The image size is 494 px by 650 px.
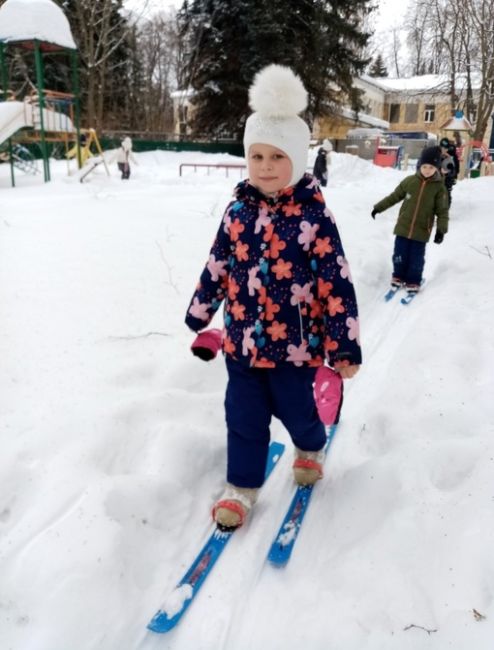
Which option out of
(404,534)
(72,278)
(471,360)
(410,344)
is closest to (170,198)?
(72,278)

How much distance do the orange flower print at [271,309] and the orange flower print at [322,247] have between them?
11.0 inches

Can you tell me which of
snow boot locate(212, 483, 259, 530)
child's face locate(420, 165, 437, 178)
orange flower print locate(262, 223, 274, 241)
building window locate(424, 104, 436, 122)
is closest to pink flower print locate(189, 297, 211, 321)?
orange flower print locate(262, 223, 274, 241)

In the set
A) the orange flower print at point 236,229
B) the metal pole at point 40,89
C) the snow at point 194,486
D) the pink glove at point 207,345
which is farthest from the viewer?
the metal pole at point 40,89

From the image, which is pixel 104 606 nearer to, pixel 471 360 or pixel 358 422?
pixel 358 422

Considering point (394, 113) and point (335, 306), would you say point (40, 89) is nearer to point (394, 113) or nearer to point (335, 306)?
point (335, 306)

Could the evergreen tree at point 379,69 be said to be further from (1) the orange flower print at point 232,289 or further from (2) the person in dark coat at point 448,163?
(1) the orange flower print at point 232,289

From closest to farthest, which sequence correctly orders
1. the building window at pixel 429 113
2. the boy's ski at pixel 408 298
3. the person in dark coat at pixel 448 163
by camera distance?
1. the boy's ski at pixel 408 298
2. the person in dark coat at pixel 448 163
3. the building window at pixel 429 113

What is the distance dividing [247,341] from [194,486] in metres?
0.85

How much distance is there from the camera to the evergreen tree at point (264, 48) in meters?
22.6

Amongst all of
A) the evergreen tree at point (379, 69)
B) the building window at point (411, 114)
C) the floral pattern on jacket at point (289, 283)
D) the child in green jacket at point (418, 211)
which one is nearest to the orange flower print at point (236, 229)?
the floral pattern on jacket at point (289, 283)

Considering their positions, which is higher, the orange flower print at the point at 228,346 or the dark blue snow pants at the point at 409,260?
the orange flower print at the point at 228,346

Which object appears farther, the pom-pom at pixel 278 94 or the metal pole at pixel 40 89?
the metal pole at pixel 40 89

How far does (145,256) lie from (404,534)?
358 centimetres

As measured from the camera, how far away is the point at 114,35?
28.4 metres
